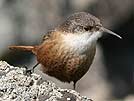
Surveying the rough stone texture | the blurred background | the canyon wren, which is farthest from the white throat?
the blurred background

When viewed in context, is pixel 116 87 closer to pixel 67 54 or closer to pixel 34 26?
pixel 34 26

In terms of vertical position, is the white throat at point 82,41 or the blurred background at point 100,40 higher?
the white throat at point 82,41

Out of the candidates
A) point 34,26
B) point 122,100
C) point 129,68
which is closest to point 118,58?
point 129,68

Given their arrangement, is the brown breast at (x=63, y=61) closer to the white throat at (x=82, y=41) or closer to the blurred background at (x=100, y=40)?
the white throat at (x=82, y=41)

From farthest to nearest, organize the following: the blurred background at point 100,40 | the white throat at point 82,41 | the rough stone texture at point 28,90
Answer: the blurred background at point 100,40, the white throat at point 82,41, the rough stone texture at point 28,90

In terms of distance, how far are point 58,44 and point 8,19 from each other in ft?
17.2

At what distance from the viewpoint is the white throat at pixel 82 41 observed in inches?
242

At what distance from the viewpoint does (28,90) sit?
4906mm

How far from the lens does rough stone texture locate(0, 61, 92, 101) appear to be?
4809mm

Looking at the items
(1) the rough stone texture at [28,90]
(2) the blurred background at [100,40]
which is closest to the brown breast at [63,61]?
(1) the rough stone texture at [28,90]

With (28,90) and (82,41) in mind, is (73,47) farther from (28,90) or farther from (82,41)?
(28,90)

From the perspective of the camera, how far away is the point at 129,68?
12055 mm

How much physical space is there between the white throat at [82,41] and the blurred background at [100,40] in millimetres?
4999

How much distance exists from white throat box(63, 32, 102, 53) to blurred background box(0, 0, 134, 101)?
4999 millimetres
